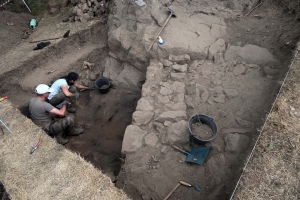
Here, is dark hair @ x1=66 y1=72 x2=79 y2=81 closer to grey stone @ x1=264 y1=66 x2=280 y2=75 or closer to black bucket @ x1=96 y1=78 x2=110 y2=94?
black bucket @ x1=96 y1=78 x2=110 y2=94

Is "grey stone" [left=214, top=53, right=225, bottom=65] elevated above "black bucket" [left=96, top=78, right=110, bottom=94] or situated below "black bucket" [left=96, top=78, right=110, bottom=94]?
above

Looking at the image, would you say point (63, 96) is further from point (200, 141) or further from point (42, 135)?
point (200, 141)

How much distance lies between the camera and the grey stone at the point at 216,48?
16.7ft

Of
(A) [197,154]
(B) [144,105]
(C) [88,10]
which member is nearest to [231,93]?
(A) [197,154]

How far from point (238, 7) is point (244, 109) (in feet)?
10.6

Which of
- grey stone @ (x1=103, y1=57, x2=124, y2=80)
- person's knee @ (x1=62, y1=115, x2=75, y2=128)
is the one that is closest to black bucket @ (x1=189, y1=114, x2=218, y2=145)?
person's knee @ (x1=62, y1=115, x2=75, y2=128)

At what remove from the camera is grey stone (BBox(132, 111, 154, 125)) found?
4312mm

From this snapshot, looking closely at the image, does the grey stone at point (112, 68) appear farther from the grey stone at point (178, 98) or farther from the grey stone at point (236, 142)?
the grey stone at point (236, 142)

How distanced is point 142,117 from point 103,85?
2140mm

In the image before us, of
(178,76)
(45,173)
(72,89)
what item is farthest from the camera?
(72,89)

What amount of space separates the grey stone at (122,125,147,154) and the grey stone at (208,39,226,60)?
7.76 ft

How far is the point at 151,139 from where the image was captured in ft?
13.4

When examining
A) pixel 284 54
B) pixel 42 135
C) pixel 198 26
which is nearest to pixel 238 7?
pixel 198 26

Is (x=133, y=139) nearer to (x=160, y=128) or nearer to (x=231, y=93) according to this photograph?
(x=160, y=128)
